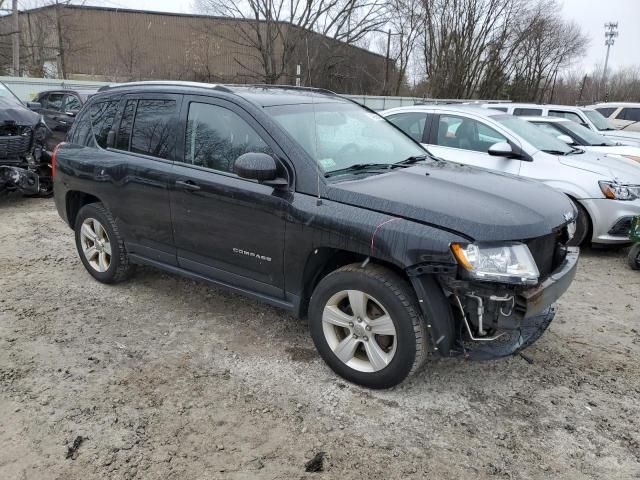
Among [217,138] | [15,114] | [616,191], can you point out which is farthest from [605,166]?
[15,114]

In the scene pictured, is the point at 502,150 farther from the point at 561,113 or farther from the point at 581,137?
the point at 561,113

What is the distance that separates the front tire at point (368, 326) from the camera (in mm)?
2943

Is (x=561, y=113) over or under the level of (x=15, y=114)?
over

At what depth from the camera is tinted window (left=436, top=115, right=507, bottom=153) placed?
6.66 meters

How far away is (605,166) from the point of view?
6324mm

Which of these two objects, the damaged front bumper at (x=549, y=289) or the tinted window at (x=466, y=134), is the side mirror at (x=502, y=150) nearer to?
the tinted window at (x=466, y=134)

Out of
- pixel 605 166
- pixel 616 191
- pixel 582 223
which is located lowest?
pixel 582 223

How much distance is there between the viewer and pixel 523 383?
132 inches

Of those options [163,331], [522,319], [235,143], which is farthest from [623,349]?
[163,331]

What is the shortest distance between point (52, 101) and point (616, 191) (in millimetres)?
11754

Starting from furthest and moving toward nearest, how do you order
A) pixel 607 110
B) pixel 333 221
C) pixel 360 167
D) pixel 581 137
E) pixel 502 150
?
pixel 607 110 → pixel 581 137 → pixel 502 150 → pixel 360 167 → pixel 333 221

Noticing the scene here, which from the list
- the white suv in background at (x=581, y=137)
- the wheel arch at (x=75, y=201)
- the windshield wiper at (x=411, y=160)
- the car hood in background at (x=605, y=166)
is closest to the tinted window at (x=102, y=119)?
the wheel arch at (x=75, y=201)

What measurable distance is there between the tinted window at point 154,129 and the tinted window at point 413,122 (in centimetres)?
392

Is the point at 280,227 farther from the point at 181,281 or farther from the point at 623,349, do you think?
the point at 623,349
